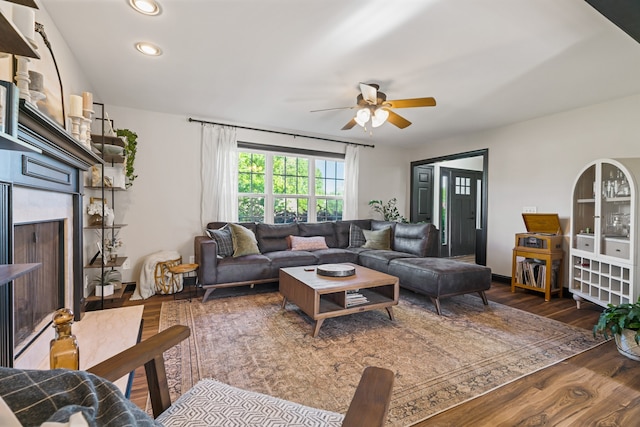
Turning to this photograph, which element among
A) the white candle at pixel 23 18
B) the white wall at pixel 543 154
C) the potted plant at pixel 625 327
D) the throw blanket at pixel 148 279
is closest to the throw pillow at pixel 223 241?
the throw blanket at pixel 148 279

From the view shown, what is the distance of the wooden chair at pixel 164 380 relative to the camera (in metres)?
0.72

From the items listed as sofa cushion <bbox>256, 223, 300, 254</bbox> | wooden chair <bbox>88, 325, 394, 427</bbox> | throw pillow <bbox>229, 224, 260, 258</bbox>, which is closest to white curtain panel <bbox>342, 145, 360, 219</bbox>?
sofa cushion <bbox>256, 223, 300, 254</bbox>

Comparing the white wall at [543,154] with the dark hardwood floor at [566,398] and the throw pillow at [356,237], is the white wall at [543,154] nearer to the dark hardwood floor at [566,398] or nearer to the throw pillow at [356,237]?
the throw pillow at [356,237]

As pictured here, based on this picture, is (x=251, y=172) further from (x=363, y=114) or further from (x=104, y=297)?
(x=104, y=297)

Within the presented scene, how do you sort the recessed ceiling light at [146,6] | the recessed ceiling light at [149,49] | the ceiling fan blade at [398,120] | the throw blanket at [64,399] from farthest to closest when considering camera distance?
the ceiling fan blade at [398,120] < the recessed ceiling light at [149,49] < the recessed ceiling light at [146,6] < the throw blanket at [64,399]

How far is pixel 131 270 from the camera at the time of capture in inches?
151

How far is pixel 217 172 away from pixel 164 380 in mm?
3552

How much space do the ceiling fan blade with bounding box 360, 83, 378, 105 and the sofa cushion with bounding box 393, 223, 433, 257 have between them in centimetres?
207

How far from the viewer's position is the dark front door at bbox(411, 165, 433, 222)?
19.8 feet

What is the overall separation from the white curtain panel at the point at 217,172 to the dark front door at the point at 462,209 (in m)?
4.65

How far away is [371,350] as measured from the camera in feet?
7.22

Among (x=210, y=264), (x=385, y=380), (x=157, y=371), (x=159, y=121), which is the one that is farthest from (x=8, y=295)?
(x=159, y=121)

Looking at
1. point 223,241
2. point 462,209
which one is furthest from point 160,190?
point 462,209

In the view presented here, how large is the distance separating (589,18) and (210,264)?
3821 mm
